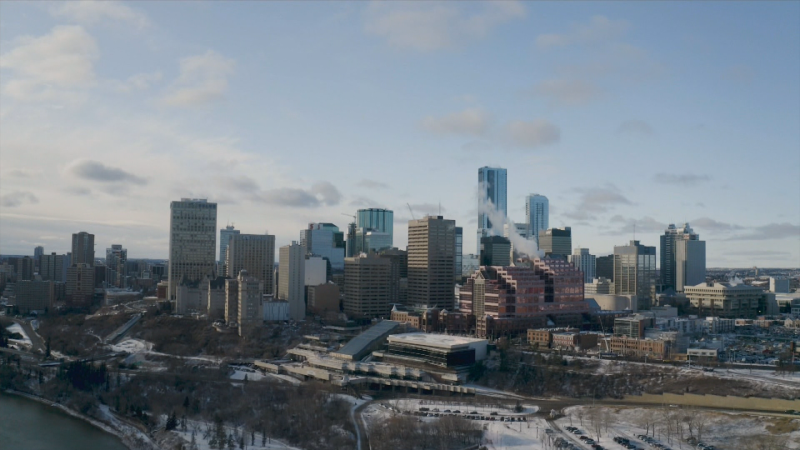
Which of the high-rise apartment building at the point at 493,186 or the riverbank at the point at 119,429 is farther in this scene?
the high-rise apartment building at the point at 493,186

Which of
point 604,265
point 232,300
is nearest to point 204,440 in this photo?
point 232,300

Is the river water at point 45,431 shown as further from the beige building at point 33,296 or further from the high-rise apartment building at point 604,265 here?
the high-rise apartment building at point 604,265

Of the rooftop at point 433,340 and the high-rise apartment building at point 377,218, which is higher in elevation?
the high-rise apartment building at point 377,218

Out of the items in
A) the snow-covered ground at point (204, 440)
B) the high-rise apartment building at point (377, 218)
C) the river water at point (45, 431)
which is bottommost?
the river water at point (45, 431)

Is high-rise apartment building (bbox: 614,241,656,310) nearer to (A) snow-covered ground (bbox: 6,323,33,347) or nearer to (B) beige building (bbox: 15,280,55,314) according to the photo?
(A) snow-covered ground (bbox: 6,323,33,347)

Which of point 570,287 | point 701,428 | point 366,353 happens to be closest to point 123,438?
point 366,353

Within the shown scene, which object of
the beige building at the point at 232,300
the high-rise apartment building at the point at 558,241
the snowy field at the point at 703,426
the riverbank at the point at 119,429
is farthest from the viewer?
the high-rise apartment building at the point at 558,241

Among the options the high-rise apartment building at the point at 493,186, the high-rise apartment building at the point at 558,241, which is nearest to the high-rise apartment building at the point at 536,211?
the high-rise apartment building at the point at 493,186

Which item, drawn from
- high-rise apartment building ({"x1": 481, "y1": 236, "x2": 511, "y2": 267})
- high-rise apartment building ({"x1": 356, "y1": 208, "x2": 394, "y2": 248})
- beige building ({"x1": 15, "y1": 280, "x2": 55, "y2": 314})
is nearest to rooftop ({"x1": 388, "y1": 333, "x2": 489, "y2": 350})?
beige building ({"x1": 15, "y1": 280, "x2": 55, "y2": 314})
